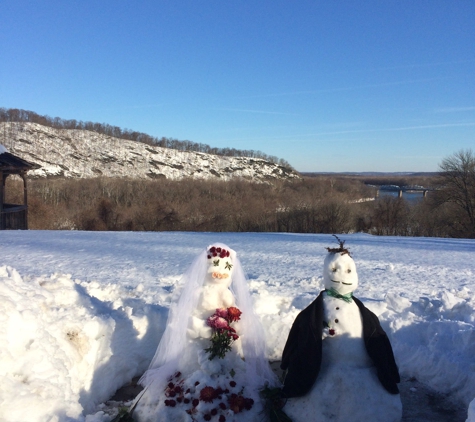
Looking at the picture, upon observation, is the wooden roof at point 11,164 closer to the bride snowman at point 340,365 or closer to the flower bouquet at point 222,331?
the flower bouquet at point 222,331

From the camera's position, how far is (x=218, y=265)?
12.4 ft

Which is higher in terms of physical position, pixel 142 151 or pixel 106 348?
pixel 142 151

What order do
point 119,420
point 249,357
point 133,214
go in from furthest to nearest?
1. point 133,214
2. point 249,357
3. point 119,420

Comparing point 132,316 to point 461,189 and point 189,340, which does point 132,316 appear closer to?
point 189,340

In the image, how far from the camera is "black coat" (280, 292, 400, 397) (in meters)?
3.17

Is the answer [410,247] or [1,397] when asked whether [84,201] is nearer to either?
[410,247]

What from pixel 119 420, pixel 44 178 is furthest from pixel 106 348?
pixel 44 178

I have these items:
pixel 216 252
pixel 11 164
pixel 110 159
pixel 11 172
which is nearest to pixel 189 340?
pixel 216 252

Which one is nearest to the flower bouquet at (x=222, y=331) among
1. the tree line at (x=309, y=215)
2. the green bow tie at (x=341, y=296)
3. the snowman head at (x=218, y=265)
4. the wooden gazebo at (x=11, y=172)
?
the snowman head at (x=218, y=265)

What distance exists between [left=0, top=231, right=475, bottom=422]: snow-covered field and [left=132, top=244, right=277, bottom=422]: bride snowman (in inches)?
24.1

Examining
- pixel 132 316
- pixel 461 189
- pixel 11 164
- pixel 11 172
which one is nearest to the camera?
pixel 132 316

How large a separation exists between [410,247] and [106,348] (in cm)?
1081

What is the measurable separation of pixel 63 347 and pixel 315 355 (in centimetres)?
257

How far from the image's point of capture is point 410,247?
12805 mm
